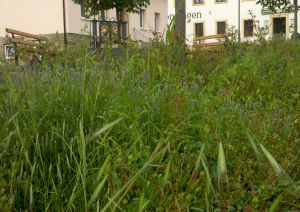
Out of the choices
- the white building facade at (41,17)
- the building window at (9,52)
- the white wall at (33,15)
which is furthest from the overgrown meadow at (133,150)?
the white wall at (33,15)

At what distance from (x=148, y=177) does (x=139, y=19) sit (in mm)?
25701

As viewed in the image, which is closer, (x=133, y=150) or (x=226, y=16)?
(x=133, y=150)

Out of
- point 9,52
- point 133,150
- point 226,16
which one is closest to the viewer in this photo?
point 133,150

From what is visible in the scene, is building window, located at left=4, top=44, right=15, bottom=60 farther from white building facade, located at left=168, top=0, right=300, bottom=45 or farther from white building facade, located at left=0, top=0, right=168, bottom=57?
white building facade, located at left=168, top=0, right=300, bottom=45

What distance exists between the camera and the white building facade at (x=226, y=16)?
32.2 meters

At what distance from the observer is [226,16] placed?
108ft

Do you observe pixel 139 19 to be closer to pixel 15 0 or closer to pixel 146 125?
pixel 15 0

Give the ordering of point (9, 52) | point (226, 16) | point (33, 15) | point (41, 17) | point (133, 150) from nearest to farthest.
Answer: point (133, 150), point (9, 52), point (41, 17), point (33, 15), point (226, 16)

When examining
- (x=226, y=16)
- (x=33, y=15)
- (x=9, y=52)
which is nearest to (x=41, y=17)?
(x=33, y=15)

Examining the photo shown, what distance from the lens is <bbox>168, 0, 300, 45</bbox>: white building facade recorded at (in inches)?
1270

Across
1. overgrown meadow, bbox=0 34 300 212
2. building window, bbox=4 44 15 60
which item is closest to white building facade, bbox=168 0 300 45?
building window, bbox=4 44 15 60

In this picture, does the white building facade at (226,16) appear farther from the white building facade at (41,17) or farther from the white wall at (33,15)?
the white wall at (33,15)

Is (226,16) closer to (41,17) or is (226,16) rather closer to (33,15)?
(41,17)

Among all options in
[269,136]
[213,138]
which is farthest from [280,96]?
[213,138]
